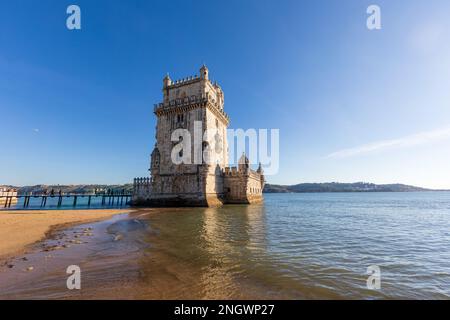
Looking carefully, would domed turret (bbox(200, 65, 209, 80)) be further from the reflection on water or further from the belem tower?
the reflection on water

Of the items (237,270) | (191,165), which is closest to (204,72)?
(191,165)

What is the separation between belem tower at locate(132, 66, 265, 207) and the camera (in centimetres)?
3438

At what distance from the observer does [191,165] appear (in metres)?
35.1

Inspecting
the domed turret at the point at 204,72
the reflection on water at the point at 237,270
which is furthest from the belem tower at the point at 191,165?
the reflection on water at the point at 237,270

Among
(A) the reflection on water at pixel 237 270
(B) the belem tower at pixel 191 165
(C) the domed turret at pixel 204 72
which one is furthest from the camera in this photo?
(C) the domed turret at pixel 204 72

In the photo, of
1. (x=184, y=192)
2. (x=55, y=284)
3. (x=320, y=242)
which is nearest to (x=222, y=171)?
(x=184, y=192)

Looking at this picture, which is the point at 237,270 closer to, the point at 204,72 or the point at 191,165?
the point at 191,165

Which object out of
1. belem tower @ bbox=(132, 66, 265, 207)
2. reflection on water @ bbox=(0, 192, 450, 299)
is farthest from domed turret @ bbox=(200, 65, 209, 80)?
reflection on water @ bbox=(0, 192, 450, 299)

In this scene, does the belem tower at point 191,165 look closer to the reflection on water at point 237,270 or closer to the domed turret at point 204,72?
the domed turret at point 204,72

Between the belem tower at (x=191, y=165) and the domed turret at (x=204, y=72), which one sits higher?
the domed turret at (x=204, y=72)

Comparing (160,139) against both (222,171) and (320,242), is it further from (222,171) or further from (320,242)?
(320,242)

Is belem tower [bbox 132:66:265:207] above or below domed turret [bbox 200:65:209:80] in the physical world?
below

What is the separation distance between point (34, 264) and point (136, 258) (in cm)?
297

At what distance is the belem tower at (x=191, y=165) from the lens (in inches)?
1353
